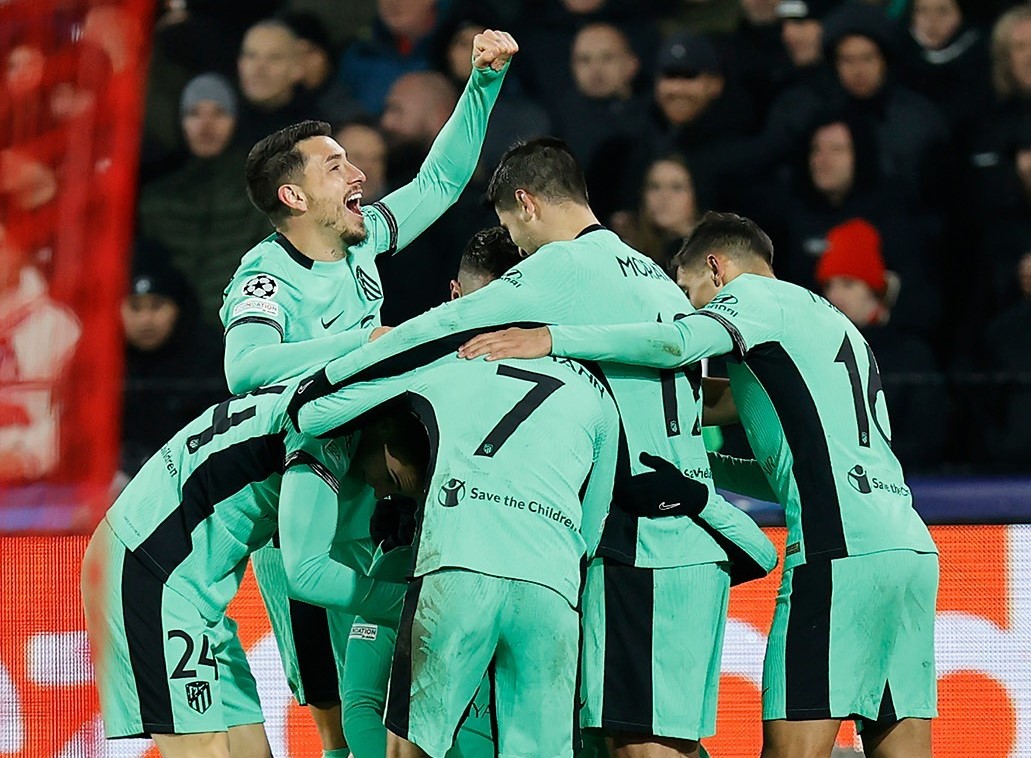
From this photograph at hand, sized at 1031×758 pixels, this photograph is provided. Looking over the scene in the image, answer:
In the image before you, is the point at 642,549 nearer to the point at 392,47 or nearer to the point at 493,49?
the point at 493,49

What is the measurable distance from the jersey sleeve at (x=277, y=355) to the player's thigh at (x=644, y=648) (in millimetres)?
943

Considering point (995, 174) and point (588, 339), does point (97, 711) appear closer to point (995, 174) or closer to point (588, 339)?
point (588, 339)

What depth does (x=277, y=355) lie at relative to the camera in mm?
4414

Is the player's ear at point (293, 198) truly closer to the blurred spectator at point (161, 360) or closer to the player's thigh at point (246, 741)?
the player's thigh at point (246, 741)

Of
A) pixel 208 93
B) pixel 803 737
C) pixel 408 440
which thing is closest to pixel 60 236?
pixel 408 440

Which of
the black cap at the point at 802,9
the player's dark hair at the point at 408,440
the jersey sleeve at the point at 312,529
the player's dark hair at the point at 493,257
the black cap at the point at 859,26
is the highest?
the black cap at the point at 802,9

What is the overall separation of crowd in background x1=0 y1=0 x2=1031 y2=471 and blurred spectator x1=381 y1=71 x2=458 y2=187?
1cm

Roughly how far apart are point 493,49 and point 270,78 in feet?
10.4

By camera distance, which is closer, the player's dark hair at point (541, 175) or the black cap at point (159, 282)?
the player's dark hair at point (541, 175)

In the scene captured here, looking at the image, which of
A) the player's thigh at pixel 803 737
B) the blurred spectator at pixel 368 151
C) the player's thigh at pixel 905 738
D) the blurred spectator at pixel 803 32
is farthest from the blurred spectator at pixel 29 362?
the blurred spectator at pixel 803 32

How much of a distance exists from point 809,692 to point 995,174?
13.7 ft

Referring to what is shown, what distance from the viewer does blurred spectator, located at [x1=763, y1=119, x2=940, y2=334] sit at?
7527 mm

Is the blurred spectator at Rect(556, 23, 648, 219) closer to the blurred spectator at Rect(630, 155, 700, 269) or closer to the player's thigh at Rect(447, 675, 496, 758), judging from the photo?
the blurred spectator at Rect(630, 155, 700, 269)

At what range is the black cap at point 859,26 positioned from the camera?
310 inches
